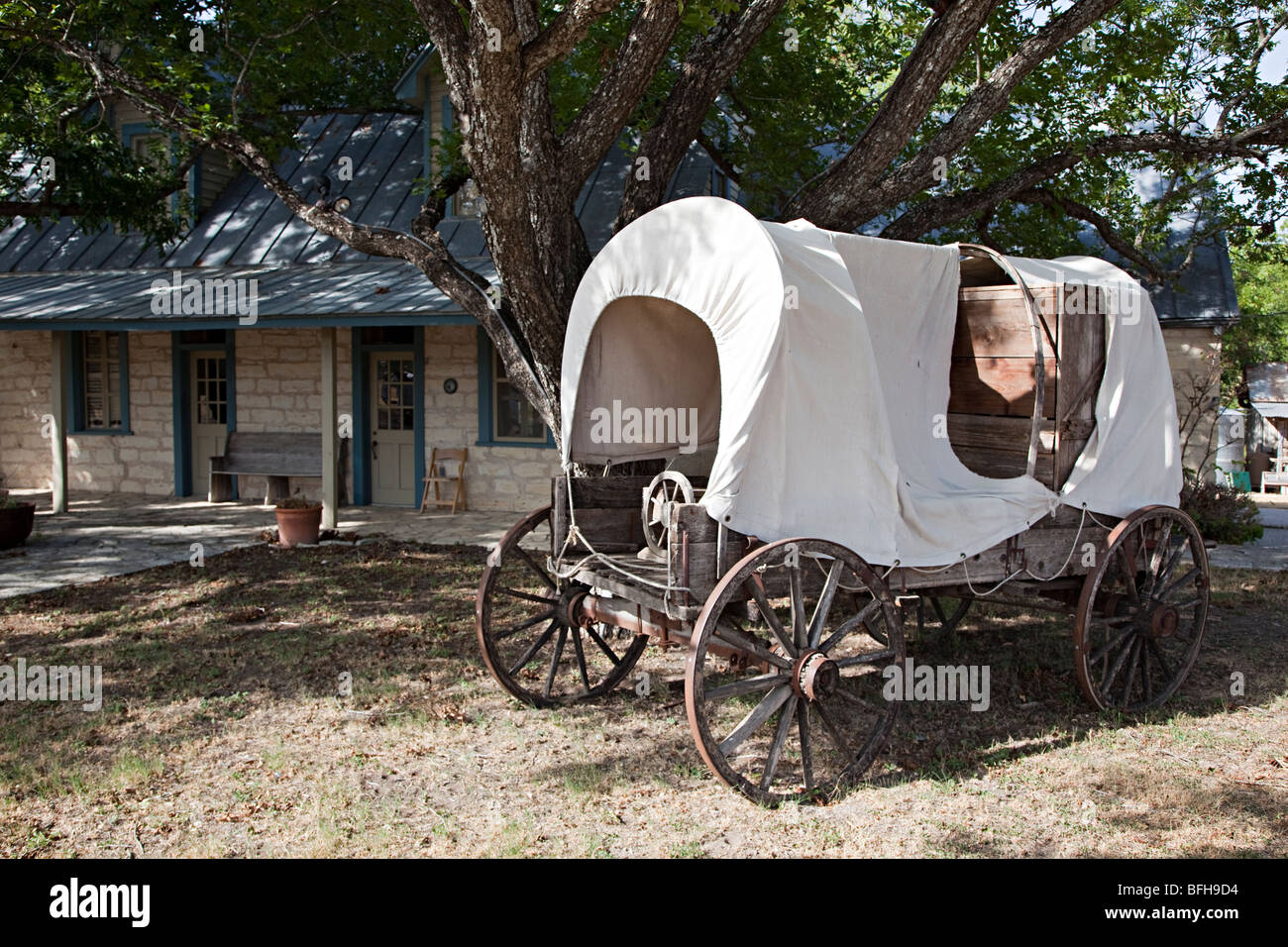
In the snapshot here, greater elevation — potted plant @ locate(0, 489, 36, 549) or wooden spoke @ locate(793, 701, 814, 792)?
potted plant @ locate(0, 489, 36, 549)

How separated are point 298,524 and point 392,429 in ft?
10.3

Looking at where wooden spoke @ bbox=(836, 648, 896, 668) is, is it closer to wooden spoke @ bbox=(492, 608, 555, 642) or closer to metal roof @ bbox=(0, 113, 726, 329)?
wooden spoke @ bbox=(492, 608, 555, 642)

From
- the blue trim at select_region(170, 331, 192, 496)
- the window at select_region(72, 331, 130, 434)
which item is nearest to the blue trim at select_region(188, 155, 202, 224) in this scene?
the blue trim at select_region(170, 331, 192, 496)

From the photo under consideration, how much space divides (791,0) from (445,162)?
410 centimetres

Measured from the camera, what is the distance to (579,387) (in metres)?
5.61

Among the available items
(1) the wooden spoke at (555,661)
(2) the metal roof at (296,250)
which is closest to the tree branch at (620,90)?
(1) the wooden spoke at (555,661)

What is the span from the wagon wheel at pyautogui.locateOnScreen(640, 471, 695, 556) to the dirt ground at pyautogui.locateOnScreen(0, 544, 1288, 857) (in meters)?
1.03

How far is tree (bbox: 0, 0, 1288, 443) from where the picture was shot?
22.1 ft

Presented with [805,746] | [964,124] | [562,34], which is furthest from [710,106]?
[805,746]

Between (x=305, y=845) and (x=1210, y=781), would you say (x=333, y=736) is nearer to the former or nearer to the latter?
(x=305, y=845)

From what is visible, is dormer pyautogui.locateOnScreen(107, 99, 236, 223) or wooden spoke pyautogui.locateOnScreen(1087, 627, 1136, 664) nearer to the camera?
wooden spoke pyautogui.locateOnScreen(1087, 627, 1136, 664)

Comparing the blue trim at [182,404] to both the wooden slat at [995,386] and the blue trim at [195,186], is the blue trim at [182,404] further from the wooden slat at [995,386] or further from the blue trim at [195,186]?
the wooden slat at [995,386]

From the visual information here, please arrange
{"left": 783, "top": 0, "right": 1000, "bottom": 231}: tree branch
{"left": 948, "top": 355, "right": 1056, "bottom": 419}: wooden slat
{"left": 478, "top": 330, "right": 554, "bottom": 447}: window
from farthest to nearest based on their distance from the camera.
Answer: {"left": 478, "top": 330, "right": 554, "bottom": 447}: window → {"left": 783, "top": 0, "right": 1000, "bottom": 231}: tree branch → {"left": 948, "top": 355, "right": 1056, "bottom": 419}: wooden slat

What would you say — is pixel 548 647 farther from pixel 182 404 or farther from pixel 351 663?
pixel 182 404
